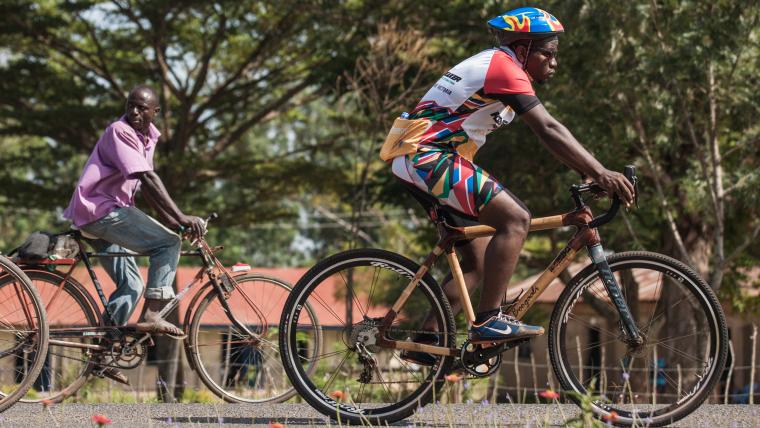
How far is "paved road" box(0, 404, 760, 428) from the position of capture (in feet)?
17.2

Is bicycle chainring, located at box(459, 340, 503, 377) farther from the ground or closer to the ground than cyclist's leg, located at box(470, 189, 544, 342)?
closer to the ground

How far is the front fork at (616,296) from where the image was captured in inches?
198

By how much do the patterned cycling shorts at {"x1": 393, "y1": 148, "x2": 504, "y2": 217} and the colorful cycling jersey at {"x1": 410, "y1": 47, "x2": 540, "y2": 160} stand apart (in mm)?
72

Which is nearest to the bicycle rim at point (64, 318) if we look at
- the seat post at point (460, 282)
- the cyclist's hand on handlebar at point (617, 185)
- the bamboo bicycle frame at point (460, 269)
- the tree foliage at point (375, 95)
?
the bamboo bicycle frame at point (460, 269)

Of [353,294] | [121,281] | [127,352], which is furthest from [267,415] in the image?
[121,281]

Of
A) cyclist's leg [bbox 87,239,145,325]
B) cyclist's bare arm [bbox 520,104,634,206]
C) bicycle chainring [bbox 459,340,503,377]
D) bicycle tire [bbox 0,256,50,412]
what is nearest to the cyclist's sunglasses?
cyclist's bare arm [bbox 520,104,634,206]

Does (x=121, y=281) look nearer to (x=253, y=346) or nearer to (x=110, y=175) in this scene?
(x=110, y=175)

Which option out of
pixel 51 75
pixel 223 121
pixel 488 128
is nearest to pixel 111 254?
pixel 488 128

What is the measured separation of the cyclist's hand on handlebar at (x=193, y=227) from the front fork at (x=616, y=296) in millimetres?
2279

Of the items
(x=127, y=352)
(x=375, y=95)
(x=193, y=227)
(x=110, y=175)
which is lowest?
(x=127, y=352)

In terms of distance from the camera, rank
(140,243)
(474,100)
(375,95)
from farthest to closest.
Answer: (375,95) → (140,243) → (474,100)

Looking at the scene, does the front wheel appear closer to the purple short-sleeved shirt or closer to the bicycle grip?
the bicycle grip

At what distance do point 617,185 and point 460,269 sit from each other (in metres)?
0.78

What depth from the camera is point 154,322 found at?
6297mm
